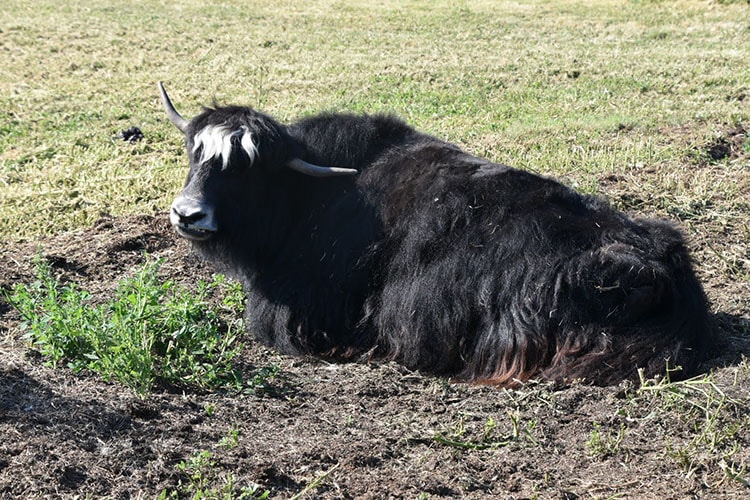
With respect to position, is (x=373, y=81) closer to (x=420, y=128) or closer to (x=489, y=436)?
(x=420, y=128)

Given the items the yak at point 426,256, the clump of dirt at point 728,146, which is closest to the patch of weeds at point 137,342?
the yak at point 426,256

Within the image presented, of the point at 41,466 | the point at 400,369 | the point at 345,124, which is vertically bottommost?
the point at 400,369

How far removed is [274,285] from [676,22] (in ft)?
50.6

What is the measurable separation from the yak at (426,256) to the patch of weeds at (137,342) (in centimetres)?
69

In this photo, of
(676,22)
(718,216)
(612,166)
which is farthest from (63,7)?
(718,216)

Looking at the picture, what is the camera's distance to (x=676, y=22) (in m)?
18.8

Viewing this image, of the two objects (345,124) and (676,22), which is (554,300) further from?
(676,22)

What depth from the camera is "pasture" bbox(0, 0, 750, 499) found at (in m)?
3.76

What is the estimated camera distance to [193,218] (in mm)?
5445

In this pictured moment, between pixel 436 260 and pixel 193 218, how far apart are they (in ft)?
4.71

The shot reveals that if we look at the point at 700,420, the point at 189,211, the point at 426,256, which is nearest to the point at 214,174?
the point at 189,211

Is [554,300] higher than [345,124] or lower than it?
lower

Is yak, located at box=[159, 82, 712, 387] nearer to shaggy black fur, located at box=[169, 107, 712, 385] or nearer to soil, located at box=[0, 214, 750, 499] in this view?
shaggy black fur, located at box=[169, 107, 712, 385]

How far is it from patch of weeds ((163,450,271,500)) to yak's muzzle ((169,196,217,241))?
1.97m
